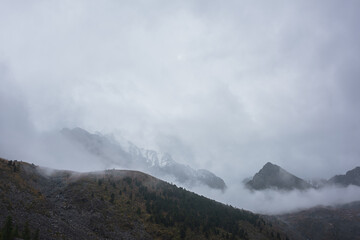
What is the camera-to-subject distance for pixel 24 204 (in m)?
70.5

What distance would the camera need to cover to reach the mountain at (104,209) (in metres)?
67.6

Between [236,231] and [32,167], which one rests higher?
[32,167]

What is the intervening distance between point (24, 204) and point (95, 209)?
2969cm

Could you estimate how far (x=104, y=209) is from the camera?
9750cm

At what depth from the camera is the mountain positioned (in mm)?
67575

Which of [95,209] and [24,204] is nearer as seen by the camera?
[24,204]

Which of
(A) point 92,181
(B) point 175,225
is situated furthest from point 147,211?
(A) point 92,181

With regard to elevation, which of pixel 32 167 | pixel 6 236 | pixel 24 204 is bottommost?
pixel 6 236

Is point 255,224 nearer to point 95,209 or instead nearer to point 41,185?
point 95,209

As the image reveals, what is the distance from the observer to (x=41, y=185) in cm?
10506

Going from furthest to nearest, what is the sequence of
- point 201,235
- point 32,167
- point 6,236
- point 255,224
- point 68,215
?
point 255,224, point 32,167, point 201,235, point 68,215, point 6,236

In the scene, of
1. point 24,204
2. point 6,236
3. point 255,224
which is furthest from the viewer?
point 255,224

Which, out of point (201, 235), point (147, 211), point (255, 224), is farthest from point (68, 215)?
point (255, 224)

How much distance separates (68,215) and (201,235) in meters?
54.9
